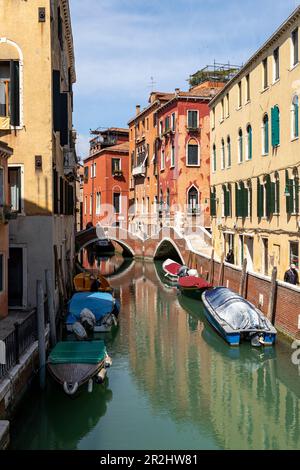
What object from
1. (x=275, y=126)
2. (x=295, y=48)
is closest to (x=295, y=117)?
(x=275, y=126)

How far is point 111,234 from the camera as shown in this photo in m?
37.2

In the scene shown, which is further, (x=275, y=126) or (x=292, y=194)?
(x=275, y=126)

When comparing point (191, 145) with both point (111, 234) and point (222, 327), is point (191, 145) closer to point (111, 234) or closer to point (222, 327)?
point (111, 234)

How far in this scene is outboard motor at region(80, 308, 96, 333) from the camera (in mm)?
15188

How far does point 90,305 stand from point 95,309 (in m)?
0.19

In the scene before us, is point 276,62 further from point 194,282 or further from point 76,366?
point 76,366

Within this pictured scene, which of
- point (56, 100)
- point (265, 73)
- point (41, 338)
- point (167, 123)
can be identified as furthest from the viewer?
point (167, 123)

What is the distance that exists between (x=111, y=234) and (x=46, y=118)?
23.8 metres

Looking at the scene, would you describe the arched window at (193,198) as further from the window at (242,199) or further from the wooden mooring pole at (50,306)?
the wooden mooring pole at (50,306)

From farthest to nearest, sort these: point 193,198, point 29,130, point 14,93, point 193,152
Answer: point 193,152 → point 193,198 → point 29,130 → point 14,93

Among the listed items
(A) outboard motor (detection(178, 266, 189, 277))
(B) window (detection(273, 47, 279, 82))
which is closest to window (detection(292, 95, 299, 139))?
(B) window (detection(273, 47, 279, 82))

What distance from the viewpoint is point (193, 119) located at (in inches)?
1294

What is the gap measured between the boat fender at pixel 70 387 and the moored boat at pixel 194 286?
12.1 m
